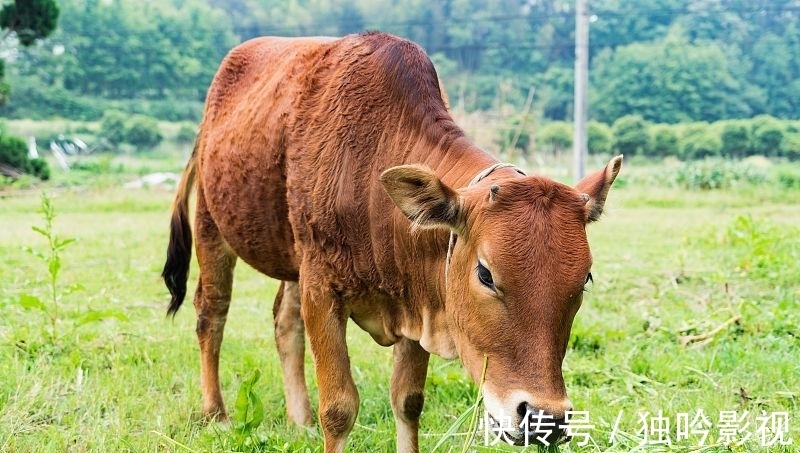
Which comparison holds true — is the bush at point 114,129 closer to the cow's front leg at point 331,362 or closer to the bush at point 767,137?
the bush at point 767,137

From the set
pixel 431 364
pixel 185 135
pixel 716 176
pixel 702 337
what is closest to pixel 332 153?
pixel 431 364

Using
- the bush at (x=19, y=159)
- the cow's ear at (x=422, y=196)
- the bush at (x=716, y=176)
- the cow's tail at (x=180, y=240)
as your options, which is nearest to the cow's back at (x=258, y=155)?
the cow's tail at (x=180, y=240)

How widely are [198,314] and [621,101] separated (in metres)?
37.9

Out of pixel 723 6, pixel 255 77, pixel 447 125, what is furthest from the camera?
pixel 723 6

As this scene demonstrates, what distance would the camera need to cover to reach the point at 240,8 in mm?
54125

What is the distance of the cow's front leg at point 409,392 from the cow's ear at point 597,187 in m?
1.24

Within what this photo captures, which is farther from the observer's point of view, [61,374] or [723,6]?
[723,6]

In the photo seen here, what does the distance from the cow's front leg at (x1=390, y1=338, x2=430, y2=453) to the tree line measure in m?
30.1

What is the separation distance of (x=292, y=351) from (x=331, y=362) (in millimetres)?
1095

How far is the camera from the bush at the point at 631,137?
34.3 meters

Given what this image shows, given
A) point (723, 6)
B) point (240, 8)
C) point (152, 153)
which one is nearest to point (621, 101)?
point (723, 6)

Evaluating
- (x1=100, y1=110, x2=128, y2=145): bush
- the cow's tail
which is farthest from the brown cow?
(x1=100, y1=110, x2=128, y2=145): bush

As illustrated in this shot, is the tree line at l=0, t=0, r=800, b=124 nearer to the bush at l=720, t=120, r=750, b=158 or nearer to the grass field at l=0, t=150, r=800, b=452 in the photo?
the bush at l=720, t=120, r=750, b=158

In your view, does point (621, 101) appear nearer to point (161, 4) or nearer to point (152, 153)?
point (152, 153)
